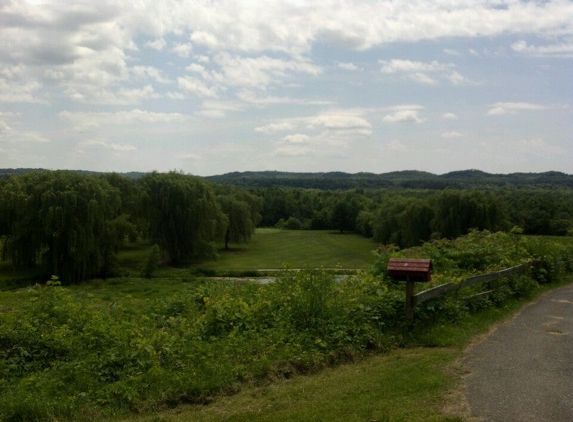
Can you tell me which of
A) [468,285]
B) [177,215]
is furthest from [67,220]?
[468,285]

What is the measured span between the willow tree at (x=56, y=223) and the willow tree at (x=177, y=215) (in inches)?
379

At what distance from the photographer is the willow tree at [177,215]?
53.2 metres

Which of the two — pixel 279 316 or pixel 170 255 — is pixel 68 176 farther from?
pixel 279 316

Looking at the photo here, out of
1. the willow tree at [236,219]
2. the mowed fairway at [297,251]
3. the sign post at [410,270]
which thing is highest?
the sign post at [410,270]

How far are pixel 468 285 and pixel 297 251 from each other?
6835cm

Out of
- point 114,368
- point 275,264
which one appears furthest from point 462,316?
point 275,264

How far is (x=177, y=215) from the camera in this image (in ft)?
174

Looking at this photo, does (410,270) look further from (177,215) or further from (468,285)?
(177,215)

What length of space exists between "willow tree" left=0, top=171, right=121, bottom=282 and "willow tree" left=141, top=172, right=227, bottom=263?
31.5 feet

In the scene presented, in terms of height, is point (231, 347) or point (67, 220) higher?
point (67, 220)

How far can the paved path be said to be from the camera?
5746 mm

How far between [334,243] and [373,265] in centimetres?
7921

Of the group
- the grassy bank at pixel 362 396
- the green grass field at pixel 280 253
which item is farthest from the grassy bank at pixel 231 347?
the green grass field at pixel 280 253

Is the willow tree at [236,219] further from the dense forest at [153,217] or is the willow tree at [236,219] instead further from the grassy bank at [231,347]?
the grassy bank at [231,347]
